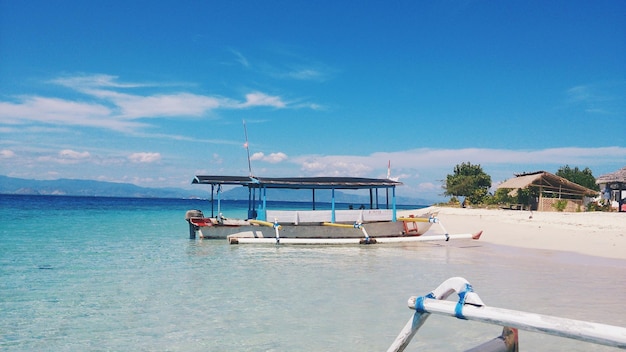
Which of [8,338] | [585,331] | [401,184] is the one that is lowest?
[8,338]

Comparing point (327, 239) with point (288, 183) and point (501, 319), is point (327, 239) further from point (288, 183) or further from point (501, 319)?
point (501, 319)

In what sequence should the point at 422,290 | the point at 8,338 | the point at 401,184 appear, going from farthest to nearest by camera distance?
the point at 401,184
the point at 422,290
the point at 8,338

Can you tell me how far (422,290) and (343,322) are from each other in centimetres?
310

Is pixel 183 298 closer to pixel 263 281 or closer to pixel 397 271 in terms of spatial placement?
pixel 263 281

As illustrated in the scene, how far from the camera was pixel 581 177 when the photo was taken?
1695 inches

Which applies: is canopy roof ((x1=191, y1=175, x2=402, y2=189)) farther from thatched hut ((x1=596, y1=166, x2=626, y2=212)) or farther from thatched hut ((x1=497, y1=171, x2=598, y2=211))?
thatched hut ((x1=596, y1=166, x2=626, y2=212))

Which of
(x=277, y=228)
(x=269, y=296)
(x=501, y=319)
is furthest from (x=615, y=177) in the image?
(x=501, y=319)

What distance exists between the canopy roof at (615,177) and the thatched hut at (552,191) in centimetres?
147

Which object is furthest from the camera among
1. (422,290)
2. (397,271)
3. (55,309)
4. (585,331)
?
(397,271)

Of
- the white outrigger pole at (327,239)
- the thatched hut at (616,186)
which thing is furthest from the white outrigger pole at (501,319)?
the thatched hut at (616,186)

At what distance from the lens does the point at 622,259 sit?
14.5 meters

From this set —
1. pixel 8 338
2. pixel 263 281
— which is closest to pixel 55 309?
pixel 8 338

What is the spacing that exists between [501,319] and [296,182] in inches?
656

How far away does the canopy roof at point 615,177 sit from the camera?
32116mm
